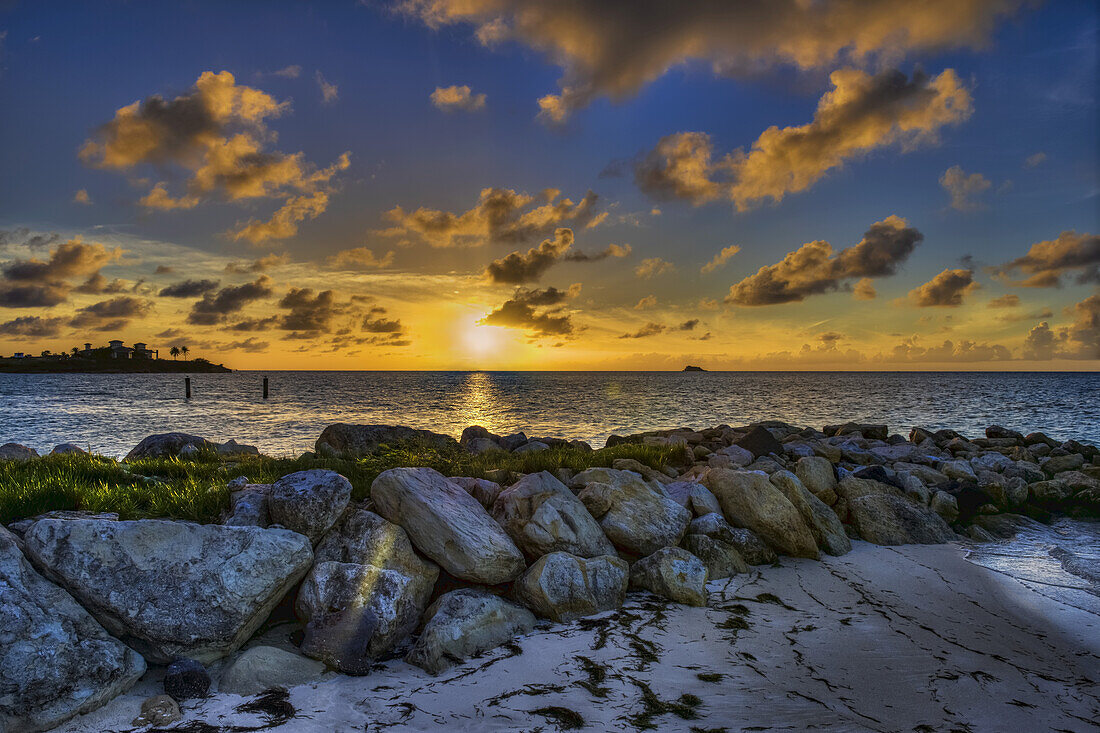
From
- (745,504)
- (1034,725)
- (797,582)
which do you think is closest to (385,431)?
(745,504)

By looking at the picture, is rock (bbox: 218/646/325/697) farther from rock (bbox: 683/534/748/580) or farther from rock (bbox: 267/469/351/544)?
rock (bbox: 683/534/748/580)

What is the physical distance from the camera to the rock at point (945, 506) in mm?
10398

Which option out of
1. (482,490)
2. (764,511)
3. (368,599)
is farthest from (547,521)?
(764,511)

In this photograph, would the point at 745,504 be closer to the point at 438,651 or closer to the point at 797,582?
the point at 797,582

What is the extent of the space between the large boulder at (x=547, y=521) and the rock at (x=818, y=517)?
3510 millimetres

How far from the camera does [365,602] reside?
17.7 feet

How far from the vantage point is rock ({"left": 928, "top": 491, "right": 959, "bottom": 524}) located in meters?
10.4

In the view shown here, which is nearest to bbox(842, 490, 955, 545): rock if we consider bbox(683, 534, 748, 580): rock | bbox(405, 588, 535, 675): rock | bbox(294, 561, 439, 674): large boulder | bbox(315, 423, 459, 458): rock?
bbox(683, 534, 748, 580): rock

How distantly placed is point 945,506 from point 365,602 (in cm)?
1088

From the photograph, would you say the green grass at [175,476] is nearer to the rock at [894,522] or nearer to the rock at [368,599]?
the rock at [368,599]

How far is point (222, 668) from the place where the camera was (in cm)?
485

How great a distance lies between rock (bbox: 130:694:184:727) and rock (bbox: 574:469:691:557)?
502 cm

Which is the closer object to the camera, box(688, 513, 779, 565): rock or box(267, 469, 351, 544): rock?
box(267, 469, 351, 544): rock

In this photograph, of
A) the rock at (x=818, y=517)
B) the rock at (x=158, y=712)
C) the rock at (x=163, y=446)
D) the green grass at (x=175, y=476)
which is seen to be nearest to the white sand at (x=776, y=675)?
the rock at (x=158, y=712)
